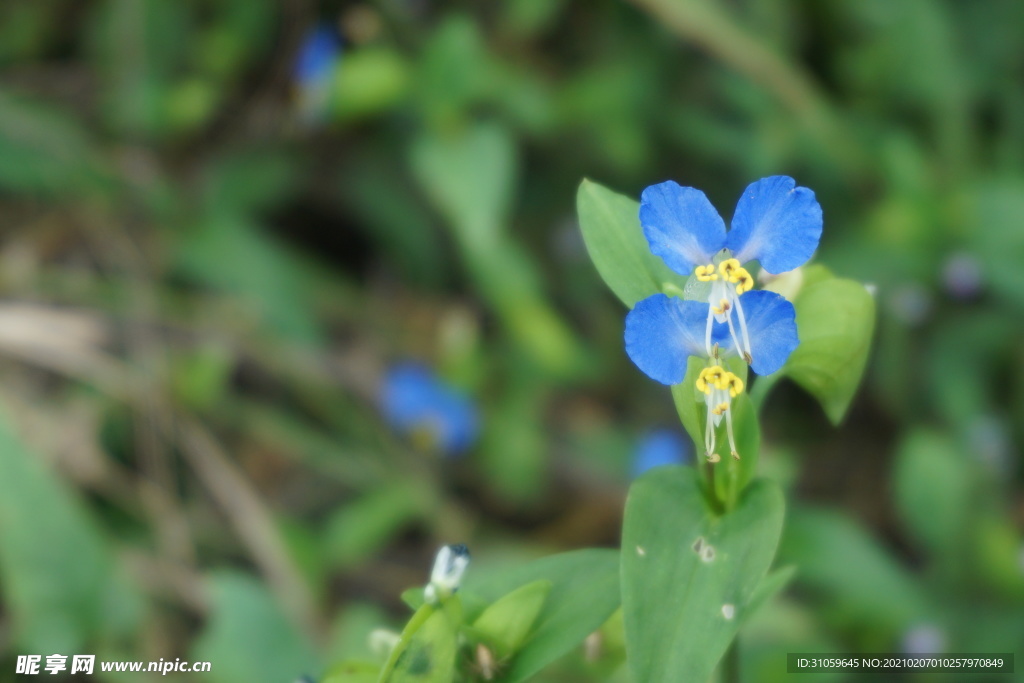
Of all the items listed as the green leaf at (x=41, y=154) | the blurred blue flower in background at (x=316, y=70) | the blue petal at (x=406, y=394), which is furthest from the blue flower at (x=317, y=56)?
the blue petal at (x=406, y=394)

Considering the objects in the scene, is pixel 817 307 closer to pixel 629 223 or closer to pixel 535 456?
pixel 629 223

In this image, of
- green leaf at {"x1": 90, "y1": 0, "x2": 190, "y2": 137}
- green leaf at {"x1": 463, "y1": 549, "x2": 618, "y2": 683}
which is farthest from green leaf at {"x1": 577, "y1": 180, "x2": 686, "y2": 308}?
green leaf at {"x1": 90, "y1": 0, "x2": 190, "y2": 137}

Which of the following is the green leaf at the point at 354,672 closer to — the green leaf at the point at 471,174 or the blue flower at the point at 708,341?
the blue flower at the point at 708,341

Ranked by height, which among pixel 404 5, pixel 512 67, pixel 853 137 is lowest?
pixel 853 137

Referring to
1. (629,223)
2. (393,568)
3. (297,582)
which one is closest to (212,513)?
(297,582)

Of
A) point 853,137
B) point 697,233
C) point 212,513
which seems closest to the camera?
point 697,233

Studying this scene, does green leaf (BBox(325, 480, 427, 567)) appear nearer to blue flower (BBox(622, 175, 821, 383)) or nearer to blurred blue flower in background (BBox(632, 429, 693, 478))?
blurred blue flower in background (BBox(632, 429, 693, 478))

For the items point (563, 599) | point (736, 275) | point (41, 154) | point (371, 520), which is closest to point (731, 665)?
point (563, 599)
